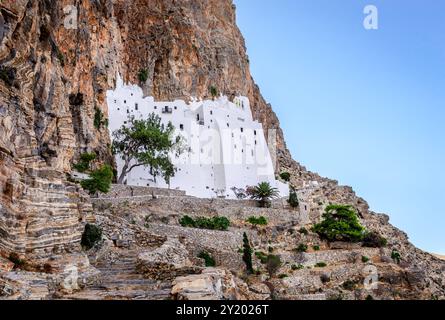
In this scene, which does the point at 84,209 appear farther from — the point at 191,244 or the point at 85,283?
the point at 191,244

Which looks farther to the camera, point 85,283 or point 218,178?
point 218,178

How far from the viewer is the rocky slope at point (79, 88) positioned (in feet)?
50.3

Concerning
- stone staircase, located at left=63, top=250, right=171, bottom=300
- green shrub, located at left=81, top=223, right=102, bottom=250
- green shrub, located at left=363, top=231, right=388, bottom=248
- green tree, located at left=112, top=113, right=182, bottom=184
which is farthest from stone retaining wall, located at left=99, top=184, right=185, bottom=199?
stone staircase, located at left=63, top=250, right=171, bottom=300

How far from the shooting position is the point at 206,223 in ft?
121

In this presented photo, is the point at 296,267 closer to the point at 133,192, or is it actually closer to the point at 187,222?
the point at 187,222

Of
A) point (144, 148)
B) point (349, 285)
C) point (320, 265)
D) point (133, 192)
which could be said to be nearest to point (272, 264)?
point (320, 265)

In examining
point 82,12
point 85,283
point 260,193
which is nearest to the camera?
point 85,283

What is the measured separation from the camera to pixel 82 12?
148ft

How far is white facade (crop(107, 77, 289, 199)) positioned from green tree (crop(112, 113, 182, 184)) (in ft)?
3.70

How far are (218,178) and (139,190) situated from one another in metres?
11.2

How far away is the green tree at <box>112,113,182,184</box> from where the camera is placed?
1746 inches

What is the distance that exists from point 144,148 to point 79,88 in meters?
7.49

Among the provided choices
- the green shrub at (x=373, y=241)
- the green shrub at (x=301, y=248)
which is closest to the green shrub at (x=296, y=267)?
the green shrub at (x=301, y=248)
